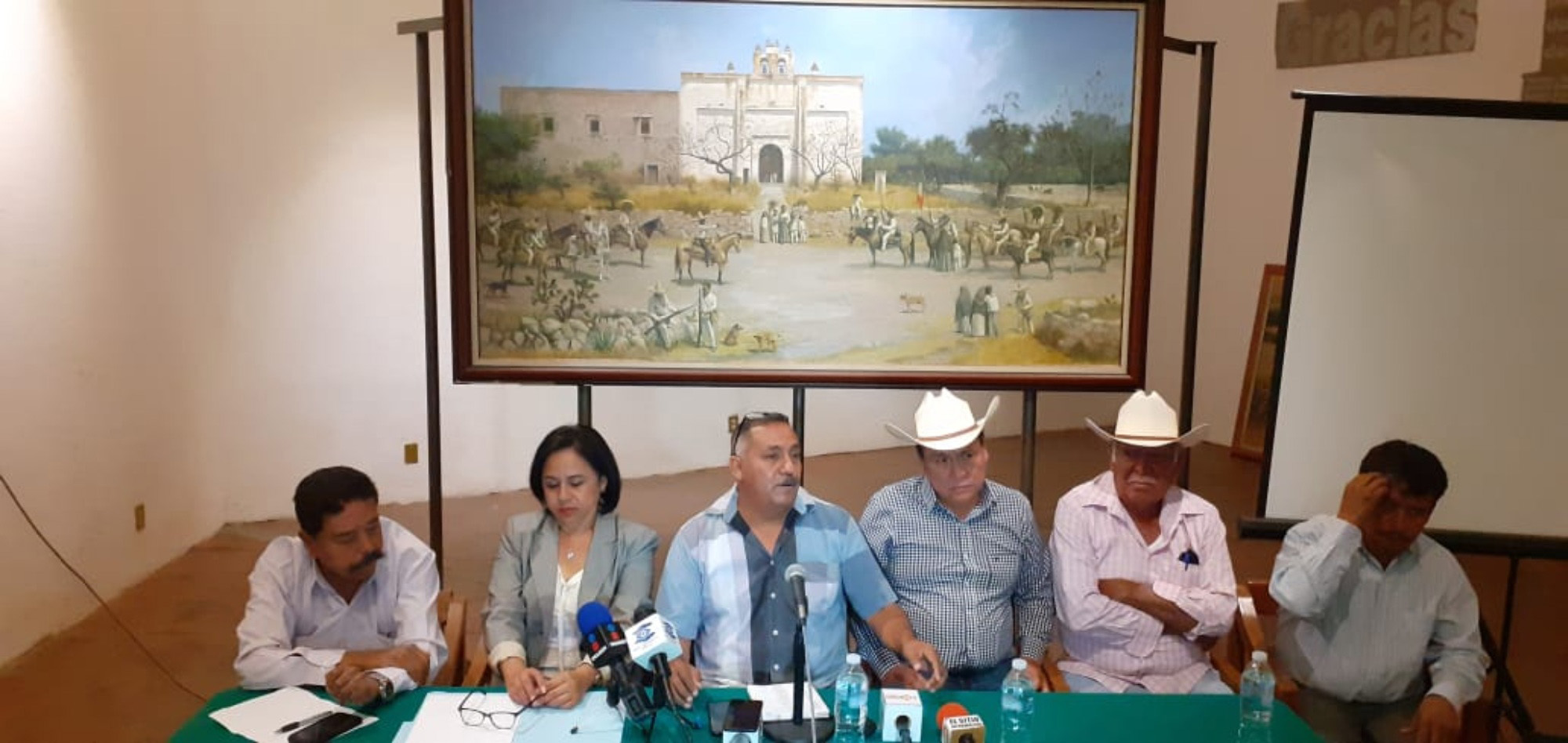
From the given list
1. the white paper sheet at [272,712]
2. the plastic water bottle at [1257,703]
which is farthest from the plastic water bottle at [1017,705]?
the white paper sheet at [272,712]

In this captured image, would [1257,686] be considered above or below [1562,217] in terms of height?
below

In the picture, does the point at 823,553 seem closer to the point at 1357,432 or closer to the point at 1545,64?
the point at 1357,432

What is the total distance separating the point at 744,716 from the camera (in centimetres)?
203

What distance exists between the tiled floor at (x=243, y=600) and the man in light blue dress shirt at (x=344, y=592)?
1.33m

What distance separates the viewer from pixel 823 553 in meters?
2.64

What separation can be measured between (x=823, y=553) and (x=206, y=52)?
4.40 m

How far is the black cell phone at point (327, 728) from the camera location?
200 centimetres

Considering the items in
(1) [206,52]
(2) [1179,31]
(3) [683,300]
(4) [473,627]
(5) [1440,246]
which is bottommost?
(4) [473,627]

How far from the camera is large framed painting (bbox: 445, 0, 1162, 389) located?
3223mm

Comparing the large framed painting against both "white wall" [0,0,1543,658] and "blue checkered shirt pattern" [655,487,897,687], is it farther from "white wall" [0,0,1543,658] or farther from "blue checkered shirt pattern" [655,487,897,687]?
"white wall" [0,0,1543,658]

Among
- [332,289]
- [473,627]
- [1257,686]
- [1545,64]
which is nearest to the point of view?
[1257,686]

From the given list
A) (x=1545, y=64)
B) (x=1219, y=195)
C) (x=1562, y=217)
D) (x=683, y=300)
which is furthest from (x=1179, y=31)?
(x=683, y=300)

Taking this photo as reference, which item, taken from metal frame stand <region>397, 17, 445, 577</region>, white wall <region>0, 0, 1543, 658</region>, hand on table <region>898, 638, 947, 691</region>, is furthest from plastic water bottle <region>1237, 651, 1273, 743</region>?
white wall <region>0, 0, 1543, 658</region>

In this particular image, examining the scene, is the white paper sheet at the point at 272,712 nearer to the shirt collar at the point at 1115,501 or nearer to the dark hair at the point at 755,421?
the dark hair at the point at 755,421
